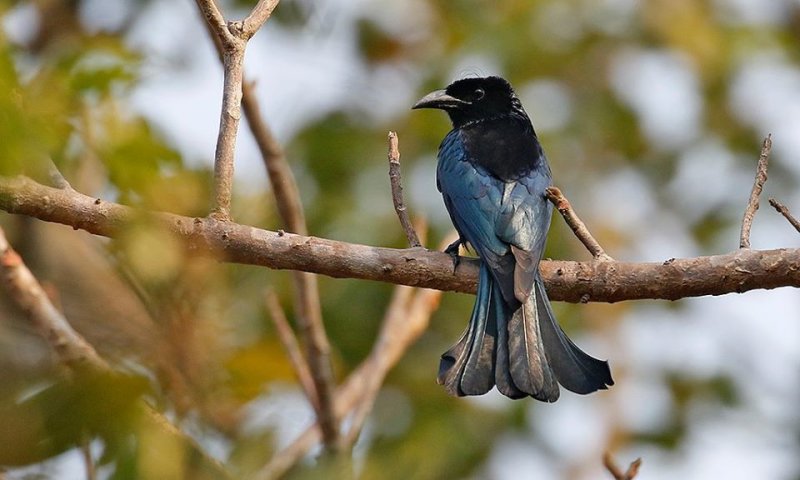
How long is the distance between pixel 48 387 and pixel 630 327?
5757mm

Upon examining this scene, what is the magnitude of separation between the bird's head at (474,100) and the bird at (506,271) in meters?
0.20

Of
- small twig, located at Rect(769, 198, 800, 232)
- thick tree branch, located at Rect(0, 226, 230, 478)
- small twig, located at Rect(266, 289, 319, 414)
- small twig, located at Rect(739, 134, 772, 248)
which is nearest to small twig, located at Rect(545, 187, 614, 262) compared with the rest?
small twig, located at Rect(739, 134, 772, 248)

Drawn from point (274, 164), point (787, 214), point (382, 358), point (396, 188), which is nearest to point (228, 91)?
point (396, 188)

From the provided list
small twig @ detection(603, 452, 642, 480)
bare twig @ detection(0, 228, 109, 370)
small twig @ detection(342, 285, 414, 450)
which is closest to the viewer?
small twig @ detection(603, 452, 642, 480)

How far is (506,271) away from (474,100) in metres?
1.66

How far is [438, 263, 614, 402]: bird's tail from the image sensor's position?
11.5 feet

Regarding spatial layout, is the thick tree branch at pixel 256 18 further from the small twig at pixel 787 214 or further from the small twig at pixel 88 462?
the small twig at pixel 787 214

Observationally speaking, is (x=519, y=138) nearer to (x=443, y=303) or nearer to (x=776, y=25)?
(x=443, y=303)

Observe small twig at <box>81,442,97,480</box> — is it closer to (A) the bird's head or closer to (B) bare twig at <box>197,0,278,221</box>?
(B) bare twig at <box>197,0,278,221</box>

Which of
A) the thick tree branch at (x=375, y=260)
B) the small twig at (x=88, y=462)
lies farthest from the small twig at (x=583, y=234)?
the small twig at (x=88, y=462)

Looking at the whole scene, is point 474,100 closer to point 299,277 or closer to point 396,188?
point 299,277

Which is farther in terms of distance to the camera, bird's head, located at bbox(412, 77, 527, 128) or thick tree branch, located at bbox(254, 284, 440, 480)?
bird's head, located at bbox(412, 77, 527, 128)

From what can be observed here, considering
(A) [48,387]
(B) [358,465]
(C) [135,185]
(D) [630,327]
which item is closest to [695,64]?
(D) [630,327]

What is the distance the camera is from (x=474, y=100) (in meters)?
5.31
